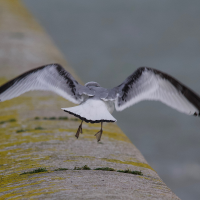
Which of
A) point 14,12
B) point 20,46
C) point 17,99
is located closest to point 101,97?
point 17,99

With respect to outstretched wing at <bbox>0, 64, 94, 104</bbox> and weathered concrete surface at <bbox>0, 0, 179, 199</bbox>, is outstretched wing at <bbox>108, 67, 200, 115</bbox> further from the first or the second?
weathered concrete surface at <bbox>0, 0, 179, 199</bbox>

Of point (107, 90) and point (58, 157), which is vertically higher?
point (107, 90)

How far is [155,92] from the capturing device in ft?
18.5

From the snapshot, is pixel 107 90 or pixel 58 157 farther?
pixel 107 90

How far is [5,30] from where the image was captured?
43.7 ft

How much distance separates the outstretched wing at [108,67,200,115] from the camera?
16.6 feet

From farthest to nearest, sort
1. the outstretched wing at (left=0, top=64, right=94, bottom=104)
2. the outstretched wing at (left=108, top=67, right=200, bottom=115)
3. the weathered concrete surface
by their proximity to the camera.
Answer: the outstretched wing at (left=0, top=64, right=94, bottom=104) < the outstretched wing at (left=108, top=67, right=200, bottom=115) < the weathered concrete surface

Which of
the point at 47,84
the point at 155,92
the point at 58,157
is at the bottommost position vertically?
the point at 58,157

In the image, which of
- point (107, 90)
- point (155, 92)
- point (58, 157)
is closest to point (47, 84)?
point (107, 90)

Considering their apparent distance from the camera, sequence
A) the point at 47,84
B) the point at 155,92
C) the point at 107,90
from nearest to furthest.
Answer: the point at 155,92, the point at 107,90, the point at 47,84

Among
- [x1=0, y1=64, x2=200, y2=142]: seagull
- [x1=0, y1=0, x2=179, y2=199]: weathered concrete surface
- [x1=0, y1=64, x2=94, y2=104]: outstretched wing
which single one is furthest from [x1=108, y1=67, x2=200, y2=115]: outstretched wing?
[x1=0, y1=0, x2=179, y2=199]: weathered concrete surface

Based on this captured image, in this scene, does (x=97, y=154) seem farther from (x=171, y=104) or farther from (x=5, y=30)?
(x=5, y=30)

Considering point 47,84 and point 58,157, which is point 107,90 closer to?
point 47,84

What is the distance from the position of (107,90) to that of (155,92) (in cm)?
97
